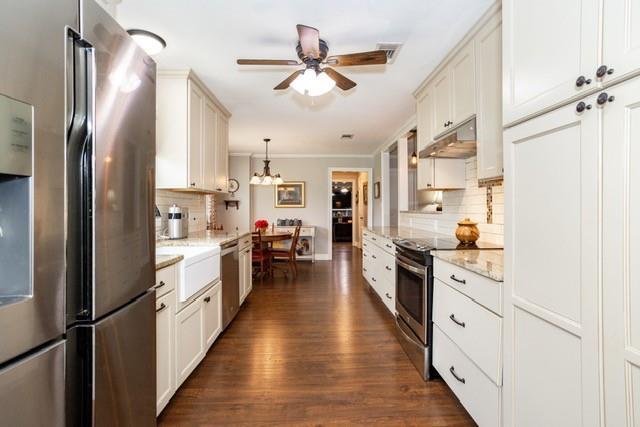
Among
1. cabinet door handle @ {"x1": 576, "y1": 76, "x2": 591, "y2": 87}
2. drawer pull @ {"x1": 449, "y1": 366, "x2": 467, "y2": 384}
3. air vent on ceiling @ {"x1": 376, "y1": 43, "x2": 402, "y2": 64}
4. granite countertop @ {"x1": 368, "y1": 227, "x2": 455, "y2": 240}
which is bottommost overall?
drawer pull @ {"x1": 449, "y1": 366, "x2": 467, "y2": 384}

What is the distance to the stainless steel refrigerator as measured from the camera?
2.11 feet

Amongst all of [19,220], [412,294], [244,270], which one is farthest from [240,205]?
[19,220]

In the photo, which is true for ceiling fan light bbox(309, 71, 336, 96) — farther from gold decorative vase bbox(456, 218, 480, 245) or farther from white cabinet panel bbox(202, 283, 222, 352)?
white cabinet panel bbox(202, 283, 222, 352)

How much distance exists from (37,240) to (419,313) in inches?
84.0

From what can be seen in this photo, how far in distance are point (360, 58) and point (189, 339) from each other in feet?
7.22

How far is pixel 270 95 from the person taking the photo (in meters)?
3.29

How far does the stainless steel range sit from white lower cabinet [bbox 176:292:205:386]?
1583mm

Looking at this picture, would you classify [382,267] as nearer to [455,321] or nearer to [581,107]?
[455,321]

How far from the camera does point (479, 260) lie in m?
1.71

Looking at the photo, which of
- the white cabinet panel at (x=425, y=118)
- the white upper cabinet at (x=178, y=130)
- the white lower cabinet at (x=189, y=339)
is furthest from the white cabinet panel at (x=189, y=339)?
the white cabinet panel at (x=425, y=118)

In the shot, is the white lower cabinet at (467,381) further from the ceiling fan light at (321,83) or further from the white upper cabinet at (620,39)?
the ceiling fan light at (321,83)

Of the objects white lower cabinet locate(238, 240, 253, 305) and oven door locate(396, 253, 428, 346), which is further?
white lower cabinet locate(238, 240, 253, 305)

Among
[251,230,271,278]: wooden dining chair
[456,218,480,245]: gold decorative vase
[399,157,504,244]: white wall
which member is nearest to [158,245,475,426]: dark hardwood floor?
[456,218,480,245]: gold decorative vase

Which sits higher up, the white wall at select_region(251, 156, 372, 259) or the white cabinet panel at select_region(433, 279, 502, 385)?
the white wall at select_region(251, 156, 372, 259)
